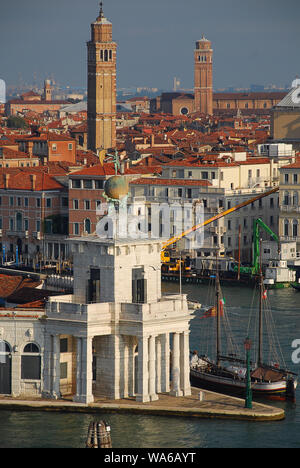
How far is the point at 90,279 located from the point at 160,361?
5.56ft

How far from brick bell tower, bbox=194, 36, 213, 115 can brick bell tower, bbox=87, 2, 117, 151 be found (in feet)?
195

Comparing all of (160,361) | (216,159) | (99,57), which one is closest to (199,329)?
(160,361)

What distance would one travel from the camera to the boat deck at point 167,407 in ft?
83.3

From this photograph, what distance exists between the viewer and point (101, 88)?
85.1 metres

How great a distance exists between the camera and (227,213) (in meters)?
53.1

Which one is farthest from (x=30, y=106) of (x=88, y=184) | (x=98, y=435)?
(x=98, y=435)

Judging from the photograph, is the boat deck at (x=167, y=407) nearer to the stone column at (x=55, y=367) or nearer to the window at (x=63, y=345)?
Answer: the stone column at (x=55, y=367)

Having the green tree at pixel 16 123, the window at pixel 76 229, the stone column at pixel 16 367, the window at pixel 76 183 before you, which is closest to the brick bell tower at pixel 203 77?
the green tree at pixel 16 123

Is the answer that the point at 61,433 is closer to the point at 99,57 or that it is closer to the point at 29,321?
the point at 29,321

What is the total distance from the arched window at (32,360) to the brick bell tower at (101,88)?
5834 centimetres

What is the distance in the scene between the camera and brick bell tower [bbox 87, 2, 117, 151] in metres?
84.8

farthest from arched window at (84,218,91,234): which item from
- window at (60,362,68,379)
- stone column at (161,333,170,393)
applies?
window at (60,362,68,379)

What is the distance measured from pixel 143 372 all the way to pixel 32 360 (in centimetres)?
187

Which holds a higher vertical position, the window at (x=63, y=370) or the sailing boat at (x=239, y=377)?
the window at (x=63, y=370)
